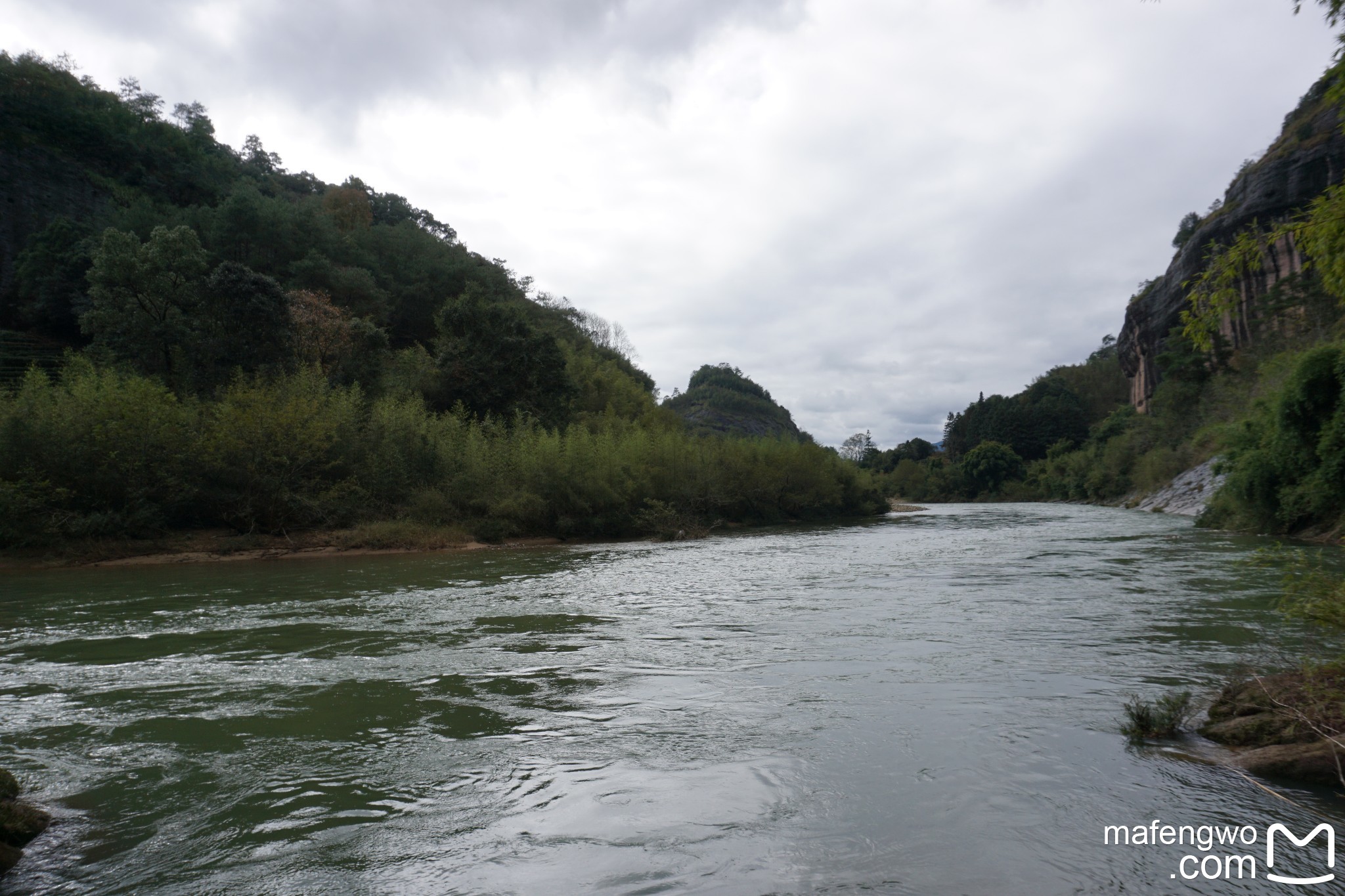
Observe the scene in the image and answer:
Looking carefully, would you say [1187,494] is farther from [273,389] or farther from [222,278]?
[222,278]

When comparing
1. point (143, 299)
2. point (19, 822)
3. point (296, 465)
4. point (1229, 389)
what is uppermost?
point (143, 299)

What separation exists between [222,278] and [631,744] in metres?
34.1

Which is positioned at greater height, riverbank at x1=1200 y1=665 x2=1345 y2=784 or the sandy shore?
the sandy shore

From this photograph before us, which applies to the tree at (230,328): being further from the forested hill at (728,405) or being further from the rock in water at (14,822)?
the forested hill at (728,405)

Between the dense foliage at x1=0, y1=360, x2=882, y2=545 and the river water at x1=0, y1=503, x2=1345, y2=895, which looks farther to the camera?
the dense foliage at x1=0, y1=360, x2=882, y2=545

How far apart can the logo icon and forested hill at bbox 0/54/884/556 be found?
26.1 metres

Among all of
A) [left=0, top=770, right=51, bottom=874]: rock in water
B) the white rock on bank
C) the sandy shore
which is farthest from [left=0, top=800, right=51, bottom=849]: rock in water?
the white rock on bank

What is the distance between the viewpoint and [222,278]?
106ft

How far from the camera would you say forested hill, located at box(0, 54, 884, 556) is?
23.4 metres

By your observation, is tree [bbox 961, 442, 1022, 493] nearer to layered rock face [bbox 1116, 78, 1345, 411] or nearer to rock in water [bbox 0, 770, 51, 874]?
layered rock face [bbox 1116, 78, 1345, 411]

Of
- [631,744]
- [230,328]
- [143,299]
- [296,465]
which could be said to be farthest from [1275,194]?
[143,299]

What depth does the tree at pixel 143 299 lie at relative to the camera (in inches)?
1214

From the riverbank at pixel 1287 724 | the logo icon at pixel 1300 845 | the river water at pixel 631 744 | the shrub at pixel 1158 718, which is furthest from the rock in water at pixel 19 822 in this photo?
the riverbank at pixel 1287 724

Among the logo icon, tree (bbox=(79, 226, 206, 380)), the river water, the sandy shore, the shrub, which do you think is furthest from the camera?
tree (bbox=(79, 226, 206, 380))
